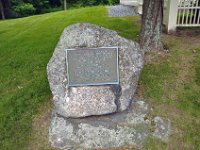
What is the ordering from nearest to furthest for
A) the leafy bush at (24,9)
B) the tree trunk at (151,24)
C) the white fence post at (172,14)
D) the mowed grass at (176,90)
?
the mowed grass at (176,90), the tree trunk at (151,24), the white fence post at (172,14), the leafy bush at (24,9)

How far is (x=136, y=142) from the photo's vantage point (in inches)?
165

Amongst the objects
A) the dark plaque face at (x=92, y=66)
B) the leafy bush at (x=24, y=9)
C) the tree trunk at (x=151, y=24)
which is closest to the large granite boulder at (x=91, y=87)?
the dark plaque face at (x=92, y=66)

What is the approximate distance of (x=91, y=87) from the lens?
4.27m

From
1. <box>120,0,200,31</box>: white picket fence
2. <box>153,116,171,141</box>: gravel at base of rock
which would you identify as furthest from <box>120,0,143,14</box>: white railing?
<box>153,116,171,141</box>: gravel at base of rock

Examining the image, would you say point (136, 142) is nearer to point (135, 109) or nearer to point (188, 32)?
point (135, 109)

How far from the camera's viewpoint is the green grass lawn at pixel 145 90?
4.32 m

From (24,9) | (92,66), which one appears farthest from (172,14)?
(24,9)

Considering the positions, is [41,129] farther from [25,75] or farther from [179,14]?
[179,14]

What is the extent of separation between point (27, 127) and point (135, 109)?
1.75 meters

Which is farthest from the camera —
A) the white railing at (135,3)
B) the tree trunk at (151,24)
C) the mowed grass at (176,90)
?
the white railing at (135,3)

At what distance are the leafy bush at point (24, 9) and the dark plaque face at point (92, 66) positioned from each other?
20593mm

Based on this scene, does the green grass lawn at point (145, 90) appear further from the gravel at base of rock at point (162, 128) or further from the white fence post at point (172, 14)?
the white fence post at point (172, 14)

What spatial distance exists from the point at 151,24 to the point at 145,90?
1515 mm

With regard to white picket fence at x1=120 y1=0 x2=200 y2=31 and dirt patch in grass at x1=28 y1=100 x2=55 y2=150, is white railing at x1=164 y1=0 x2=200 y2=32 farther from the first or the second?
dirt patch in grass at x1=28 y1=100 x2=55 y2=150
